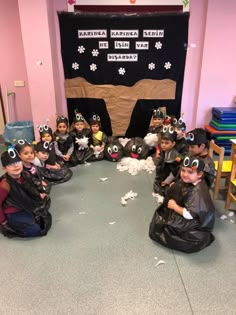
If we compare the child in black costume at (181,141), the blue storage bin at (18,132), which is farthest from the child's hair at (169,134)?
the blue storage bin at (18,132)

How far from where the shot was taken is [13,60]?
437 centimetres

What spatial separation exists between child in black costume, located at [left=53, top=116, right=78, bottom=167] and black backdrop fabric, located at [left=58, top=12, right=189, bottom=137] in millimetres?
854

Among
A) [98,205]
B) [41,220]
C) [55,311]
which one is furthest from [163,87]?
[55,311]

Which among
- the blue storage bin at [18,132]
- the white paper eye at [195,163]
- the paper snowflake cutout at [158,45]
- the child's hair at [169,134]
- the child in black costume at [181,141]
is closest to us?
the white paper eye at [195,163]

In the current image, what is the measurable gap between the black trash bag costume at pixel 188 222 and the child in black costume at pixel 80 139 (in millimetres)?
1875

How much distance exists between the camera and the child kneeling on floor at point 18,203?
225 centimetres

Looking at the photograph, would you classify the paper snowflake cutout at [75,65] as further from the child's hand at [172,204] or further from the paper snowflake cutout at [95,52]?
the child's hand at [172,204]

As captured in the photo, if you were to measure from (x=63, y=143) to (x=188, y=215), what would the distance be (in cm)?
215

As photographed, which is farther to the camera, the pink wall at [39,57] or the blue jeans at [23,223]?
the pink wall at [39,57]

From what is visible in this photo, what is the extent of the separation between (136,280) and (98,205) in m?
1.05

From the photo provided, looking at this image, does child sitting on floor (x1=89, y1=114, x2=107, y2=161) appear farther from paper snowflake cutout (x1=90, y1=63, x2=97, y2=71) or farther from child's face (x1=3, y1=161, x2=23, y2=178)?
child's face (x1=3, y1=161, x2=23, y2=178)

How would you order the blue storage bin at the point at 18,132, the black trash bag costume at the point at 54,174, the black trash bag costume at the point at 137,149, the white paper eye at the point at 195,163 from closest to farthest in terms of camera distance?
1. the white paper eye at the point at 195,163
2. the black trash bag costume at the point at 54,174
3. the black trash bag costume at the point at 137,149
4. the blue storage bin at the point at 18,132

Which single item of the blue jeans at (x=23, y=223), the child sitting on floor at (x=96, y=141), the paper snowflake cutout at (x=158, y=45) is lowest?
the blue jeans at (x=23, y=223)

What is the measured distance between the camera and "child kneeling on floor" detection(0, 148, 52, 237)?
2250 mm
